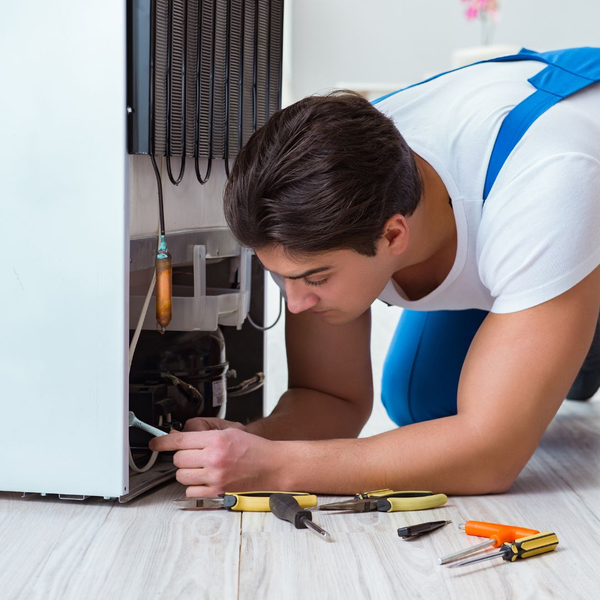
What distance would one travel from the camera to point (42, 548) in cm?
98

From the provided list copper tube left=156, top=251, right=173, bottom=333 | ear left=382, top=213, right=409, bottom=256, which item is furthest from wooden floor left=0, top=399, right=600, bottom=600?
ear left=382, top=213, right=409, bottom=256

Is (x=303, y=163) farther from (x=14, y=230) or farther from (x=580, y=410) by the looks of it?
(x=580, y=410)

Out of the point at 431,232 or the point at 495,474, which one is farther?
the point at 431,232

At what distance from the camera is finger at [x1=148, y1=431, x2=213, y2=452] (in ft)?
3.63

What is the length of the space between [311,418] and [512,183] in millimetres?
513

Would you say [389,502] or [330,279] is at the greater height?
[330,279]

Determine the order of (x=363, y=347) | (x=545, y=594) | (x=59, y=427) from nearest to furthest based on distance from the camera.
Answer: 1. (x=545, y=594)
2. (x=59, y=427)
3. (x=363, y=347)

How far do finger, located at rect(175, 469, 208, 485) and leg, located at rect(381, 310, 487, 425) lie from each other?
743mm

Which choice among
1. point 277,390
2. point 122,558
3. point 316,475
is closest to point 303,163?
point 316,475

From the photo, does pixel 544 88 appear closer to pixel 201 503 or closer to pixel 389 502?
pixel 389 502

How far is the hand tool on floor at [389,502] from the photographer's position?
3.57ft

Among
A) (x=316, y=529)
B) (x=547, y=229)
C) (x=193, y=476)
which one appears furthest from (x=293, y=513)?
(x=547, y=229)

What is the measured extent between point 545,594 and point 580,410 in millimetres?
1168

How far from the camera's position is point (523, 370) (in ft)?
3.61
